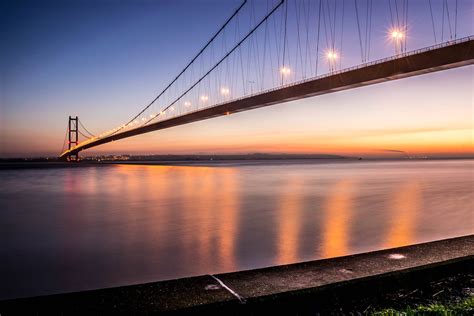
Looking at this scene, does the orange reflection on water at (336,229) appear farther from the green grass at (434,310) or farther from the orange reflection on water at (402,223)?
the green grass at (434,310)

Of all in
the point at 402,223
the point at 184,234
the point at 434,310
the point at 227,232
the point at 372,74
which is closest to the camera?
the point at 434,310

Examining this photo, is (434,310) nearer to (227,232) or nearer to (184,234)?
(227,232)

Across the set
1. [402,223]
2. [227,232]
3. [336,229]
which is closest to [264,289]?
[227,232]

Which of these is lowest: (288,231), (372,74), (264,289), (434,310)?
(288,231)

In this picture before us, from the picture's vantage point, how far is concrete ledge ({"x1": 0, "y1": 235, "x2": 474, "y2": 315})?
194 cm

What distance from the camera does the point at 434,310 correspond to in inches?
80.6

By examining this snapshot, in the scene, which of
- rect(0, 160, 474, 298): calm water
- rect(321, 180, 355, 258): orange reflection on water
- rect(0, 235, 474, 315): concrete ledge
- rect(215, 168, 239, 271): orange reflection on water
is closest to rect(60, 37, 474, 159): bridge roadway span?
rect(0, 160, 474, 298): calm water

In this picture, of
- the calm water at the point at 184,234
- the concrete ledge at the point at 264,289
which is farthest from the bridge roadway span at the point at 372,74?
the concrete ledge at the point at 264,289

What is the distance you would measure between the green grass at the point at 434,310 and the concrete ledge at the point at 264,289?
227mm

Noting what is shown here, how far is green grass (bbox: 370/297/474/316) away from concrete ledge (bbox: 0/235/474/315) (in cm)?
23

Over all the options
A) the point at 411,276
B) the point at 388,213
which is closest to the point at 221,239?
the point at 411,276

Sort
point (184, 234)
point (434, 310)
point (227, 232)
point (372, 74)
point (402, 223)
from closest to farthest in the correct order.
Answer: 1. point (434, 310)
2. point (184, 234)
3. point (227, 232)
4. point (402, 223)
5. point (372, 74)

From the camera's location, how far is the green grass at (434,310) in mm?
2025

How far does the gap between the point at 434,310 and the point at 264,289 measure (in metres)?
0.94
